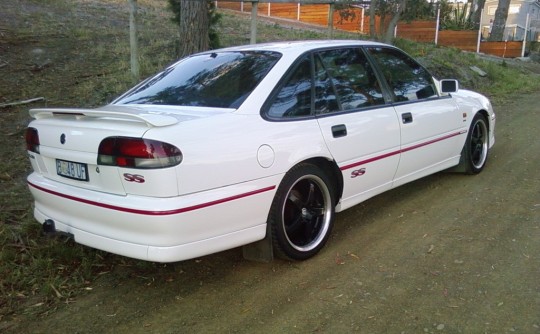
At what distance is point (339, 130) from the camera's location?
3857 mm

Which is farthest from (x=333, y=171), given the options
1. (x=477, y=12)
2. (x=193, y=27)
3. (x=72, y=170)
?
(x=477, y=12)


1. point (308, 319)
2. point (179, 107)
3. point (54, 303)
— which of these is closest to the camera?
point (308, 319)

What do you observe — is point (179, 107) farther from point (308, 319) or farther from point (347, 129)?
point (308, 319)

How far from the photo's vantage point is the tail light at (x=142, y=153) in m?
2.85

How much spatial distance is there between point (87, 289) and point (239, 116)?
157 cm

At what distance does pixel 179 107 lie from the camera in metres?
3.59

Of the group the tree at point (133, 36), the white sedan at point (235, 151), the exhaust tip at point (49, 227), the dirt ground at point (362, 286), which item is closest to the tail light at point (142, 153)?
the white sedan at point (235, 151)

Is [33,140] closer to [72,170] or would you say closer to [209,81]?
[72,170]

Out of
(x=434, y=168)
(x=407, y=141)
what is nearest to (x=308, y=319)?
(x=407, y=141)

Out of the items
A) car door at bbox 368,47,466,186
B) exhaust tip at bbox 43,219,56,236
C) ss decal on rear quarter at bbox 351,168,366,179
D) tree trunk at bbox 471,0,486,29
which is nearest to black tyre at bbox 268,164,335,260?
ss decal on rear quarter at bbox 351,168,366,179

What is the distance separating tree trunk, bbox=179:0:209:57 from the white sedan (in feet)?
9.58

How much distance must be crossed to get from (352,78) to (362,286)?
1833 millimetres

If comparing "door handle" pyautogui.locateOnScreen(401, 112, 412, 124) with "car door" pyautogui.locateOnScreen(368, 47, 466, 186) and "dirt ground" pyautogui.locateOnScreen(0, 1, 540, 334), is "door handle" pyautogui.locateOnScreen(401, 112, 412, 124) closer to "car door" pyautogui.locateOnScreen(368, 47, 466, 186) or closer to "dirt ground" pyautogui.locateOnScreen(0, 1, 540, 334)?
"car door" pyautogui.locateOnScreen(368, 47, 466, 186)

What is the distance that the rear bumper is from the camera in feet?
9.48
